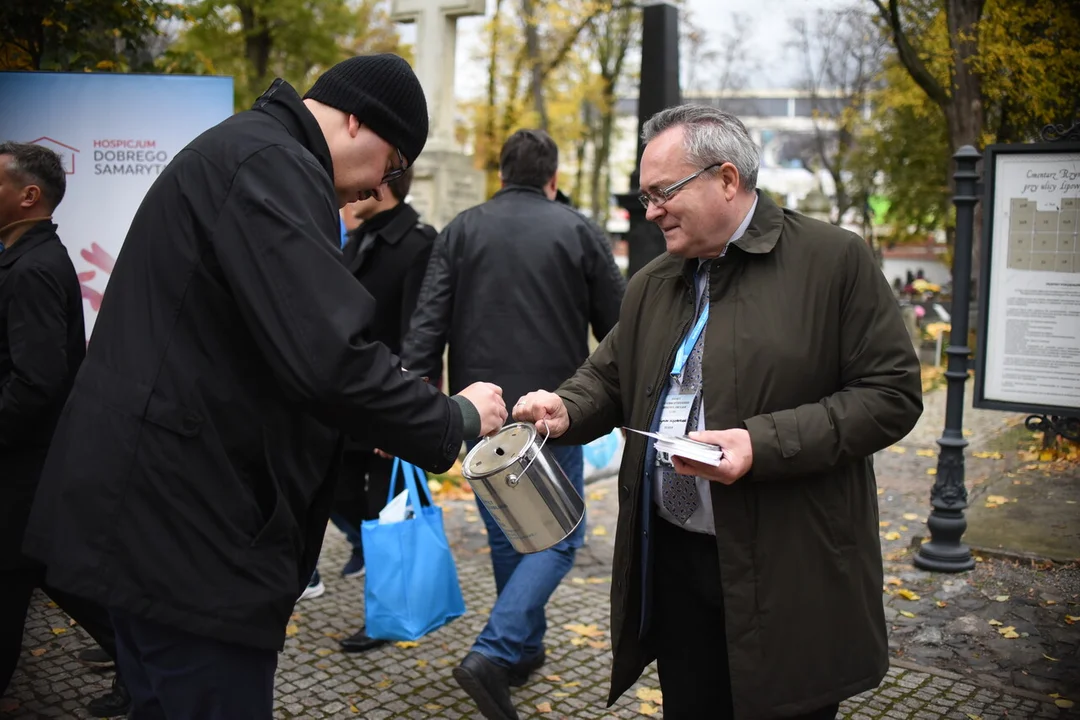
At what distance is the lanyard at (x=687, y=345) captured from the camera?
2537 mm

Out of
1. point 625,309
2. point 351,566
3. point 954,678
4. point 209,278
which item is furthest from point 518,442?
point 351,566

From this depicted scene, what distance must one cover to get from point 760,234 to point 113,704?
303 centimetres

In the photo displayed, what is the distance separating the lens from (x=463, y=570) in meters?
5.74

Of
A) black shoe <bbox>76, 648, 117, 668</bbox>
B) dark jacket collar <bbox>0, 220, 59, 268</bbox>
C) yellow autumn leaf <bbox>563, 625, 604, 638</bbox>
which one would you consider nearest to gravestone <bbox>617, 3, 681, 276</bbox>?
yellow autumn leaf <bbox>563, 625, 604, 638</bbox>

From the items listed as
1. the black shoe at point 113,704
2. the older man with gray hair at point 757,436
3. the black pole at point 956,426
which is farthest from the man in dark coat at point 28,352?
the black pole at point 956,426

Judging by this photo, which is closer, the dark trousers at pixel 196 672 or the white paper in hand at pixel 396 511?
the dark trousers at pixel 196 672

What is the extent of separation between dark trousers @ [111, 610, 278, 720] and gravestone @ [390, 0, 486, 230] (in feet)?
27.2

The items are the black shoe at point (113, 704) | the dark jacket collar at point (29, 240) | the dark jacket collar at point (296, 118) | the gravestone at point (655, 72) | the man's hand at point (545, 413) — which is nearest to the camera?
the dark jacket collar at point (296, 118)

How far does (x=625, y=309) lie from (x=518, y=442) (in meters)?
0.53

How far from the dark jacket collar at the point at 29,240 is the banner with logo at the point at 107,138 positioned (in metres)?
1.63

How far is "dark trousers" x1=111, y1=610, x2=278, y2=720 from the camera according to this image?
2051 millimetres

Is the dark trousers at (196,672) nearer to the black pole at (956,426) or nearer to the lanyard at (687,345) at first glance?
the lanyard at (687,345)

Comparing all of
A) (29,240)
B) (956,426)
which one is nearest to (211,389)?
(29,240)

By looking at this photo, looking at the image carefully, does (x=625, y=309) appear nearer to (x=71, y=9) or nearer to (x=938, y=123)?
(x=71, y=9)
